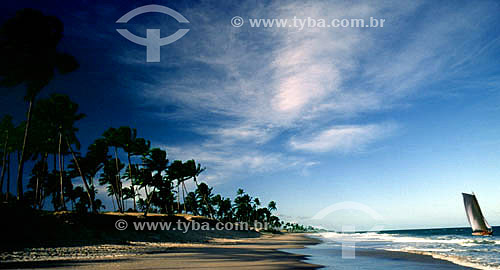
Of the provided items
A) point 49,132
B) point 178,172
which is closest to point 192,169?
point 178,172

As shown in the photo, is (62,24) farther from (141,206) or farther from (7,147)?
(141,206)

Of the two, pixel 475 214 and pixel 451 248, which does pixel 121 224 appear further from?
pixel 475 214

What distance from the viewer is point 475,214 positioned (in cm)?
4716

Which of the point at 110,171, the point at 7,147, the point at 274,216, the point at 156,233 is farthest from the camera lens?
the point at 274,216

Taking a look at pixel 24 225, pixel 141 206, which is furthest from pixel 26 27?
pixel 141 206

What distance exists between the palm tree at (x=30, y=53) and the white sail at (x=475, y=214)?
59.2 m

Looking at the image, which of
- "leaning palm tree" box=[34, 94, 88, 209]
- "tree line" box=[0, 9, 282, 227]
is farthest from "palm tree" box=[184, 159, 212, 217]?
"leaning palm tree" box=[34, 94, 88, 209]

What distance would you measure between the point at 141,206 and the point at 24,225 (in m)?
96.4

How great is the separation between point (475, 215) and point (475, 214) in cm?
22

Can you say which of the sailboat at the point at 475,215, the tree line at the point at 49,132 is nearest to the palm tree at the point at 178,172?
the tree line at the point at 49,132

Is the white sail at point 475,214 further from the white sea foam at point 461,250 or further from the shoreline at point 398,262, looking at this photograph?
the shoreline at point 398,262

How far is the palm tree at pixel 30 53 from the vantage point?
2456 cm

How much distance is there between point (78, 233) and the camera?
940 inches

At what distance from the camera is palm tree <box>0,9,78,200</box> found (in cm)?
2456
